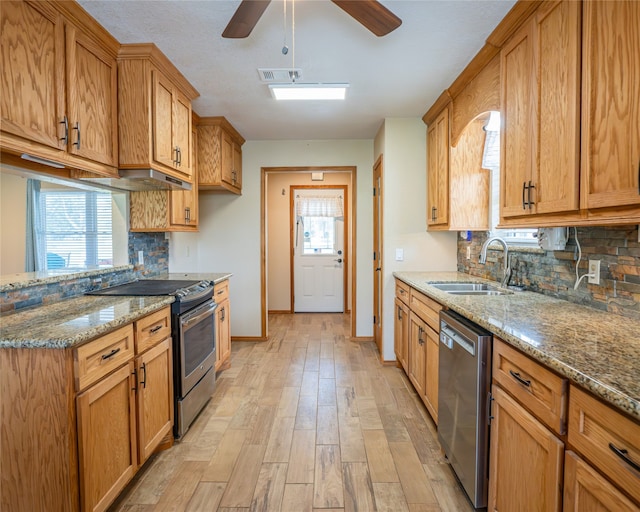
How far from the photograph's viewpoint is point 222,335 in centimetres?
312

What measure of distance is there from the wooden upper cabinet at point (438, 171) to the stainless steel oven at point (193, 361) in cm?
209

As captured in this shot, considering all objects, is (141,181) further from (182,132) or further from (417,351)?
(417,351)

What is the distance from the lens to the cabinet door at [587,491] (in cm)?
82

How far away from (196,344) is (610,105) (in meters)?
2.53

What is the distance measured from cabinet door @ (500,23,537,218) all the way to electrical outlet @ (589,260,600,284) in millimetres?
395

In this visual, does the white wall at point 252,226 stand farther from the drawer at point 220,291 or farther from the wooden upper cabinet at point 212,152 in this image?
the drawer at point 220,291

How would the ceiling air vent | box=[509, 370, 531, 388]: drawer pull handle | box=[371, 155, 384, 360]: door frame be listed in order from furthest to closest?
box=[371, 155, 384, 360]: door frame → the ceiling air vent → box=[509, 370, 531, 388]: drawer pull handle

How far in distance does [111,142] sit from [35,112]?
0.52 meters

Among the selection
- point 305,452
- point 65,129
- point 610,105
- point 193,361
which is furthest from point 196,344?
point 610,105

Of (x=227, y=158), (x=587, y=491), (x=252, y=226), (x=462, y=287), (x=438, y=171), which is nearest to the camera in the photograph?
(x=587, y=491)

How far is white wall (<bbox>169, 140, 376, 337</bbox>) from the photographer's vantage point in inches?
159

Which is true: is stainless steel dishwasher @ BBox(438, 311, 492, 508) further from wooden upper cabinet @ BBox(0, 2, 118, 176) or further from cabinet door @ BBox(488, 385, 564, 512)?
wooden upper cabinet @ BBox(0, 2, 118, 176)

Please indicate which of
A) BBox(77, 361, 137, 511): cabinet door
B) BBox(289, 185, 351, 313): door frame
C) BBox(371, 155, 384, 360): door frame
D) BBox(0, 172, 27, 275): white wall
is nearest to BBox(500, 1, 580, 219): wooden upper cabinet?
BBox(371, 155, 384, 360): door frame

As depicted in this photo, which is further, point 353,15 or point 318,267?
point 318,267
